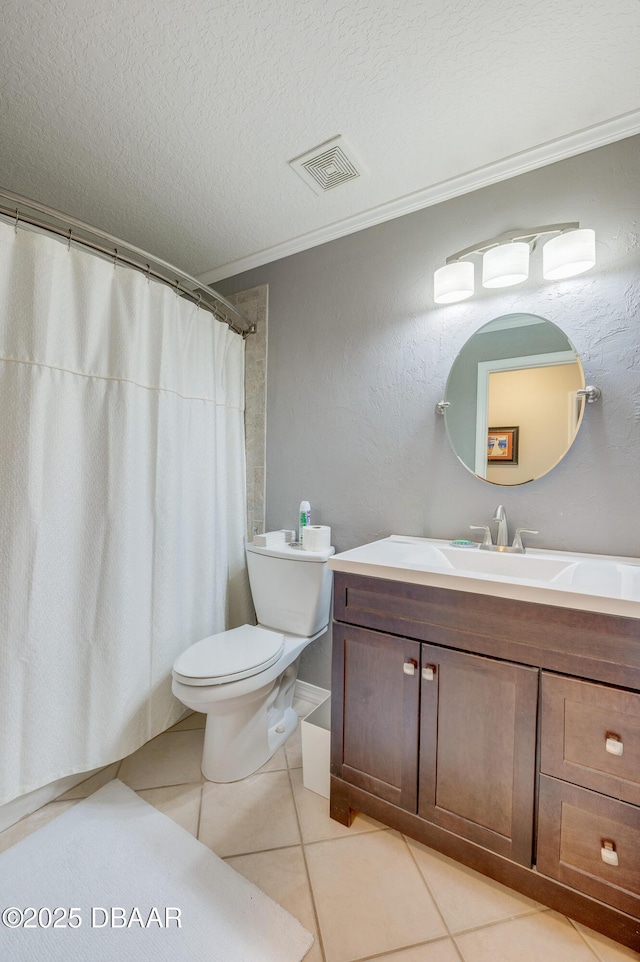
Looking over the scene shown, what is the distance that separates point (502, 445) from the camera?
1427mm

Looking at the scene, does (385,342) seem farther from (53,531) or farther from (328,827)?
(328,827)

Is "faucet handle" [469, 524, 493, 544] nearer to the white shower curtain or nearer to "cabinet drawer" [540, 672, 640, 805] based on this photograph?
"cabinet drawer" [540, 672, 640, 805]

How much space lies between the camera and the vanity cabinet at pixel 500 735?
876 mm

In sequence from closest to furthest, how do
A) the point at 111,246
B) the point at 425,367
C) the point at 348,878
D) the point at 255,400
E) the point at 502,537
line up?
the point at 348,878 < the point at 502,537 < the point at 425,367 < the point at 111,246 < the point at 255,400

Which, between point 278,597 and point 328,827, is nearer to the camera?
point 328,827

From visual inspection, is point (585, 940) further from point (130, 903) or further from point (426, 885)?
point (130, 903)

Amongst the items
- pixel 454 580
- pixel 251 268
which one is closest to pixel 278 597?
pixel 454 580

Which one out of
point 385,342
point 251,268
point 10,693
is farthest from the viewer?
point 251,268

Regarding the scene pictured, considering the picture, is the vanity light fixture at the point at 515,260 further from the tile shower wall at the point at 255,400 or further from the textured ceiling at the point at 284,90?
the tile shower wall at the point at 255,400

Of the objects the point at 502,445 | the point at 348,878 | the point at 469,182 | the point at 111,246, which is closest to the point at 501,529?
the point at 502,445

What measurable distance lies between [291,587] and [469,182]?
1747 millimetres

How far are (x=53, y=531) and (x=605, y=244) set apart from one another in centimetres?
205

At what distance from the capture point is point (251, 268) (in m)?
2.07

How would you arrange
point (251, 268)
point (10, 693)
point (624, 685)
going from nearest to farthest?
point (624, 685) → point (10, 693) → point (251, 268)
